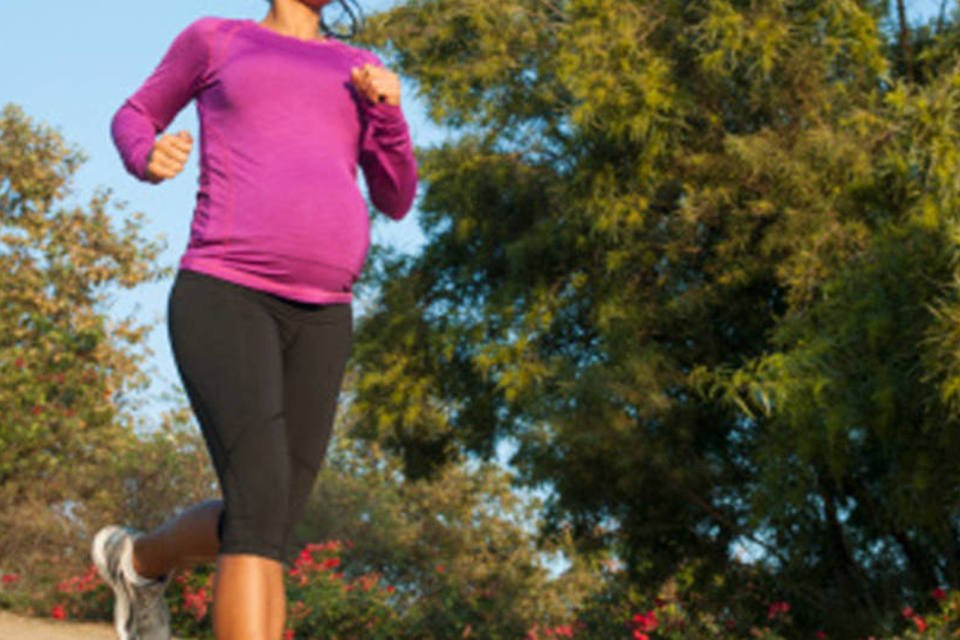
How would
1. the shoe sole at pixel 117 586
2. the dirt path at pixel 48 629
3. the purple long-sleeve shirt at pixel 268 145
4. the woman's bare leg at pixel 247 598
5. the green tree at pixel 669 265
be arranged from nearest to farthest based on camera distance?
the woman's bare leg at pixel 247 598 → the purple long-sleeve shirt at pixel 268 145 → the shoe sole at pixel 117 586 → the dirt path at pixel 48 629 → the green tree at pixel 669 265

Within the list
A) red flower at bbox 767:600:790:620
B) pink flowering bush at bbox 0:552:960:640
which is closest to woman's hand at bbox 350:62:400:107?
pink flowering bush at bbox 0:552:960:640

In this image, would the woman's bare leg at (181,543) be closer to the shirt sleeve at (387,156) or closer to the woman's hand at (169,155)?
the woman's hand at (169,155)

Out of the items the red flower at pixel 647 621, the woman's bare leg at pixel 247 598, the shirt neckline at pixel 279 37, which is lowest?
the woman's bare leg at pixel 247 598

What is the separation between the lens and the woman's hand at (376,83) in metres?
3.03

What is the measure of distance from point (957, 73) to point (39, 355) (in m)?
10.6

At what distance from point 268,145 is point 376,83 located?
0.26 m

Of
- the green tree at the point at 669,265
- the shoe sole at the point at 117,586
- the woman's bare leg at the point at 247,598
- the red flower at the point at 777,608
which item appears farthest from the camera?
the red flower at the point at 777,608

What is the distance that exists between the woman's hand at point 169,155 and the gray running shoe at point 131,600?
40.8 inches

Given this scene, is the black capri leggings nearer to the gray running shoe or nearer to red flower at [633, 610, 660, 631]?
the gray running shoe

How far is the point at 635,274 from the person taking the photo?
1280 cm

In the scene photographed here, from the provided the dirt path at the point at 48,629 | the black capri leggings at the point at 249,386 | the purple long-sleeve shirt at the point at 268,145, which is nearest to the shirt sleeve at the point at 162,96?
the purple long-sleeve shirt at the point at 268,145

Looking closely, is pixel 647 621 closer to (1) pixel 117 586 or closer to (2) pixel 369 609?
(2) pixel 369 609

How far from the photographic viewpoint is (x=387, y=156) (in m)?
3.34

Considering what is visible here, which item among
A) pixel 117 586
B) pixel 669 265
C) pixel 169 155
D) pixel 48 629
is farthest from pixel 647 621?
pixel 169 155
